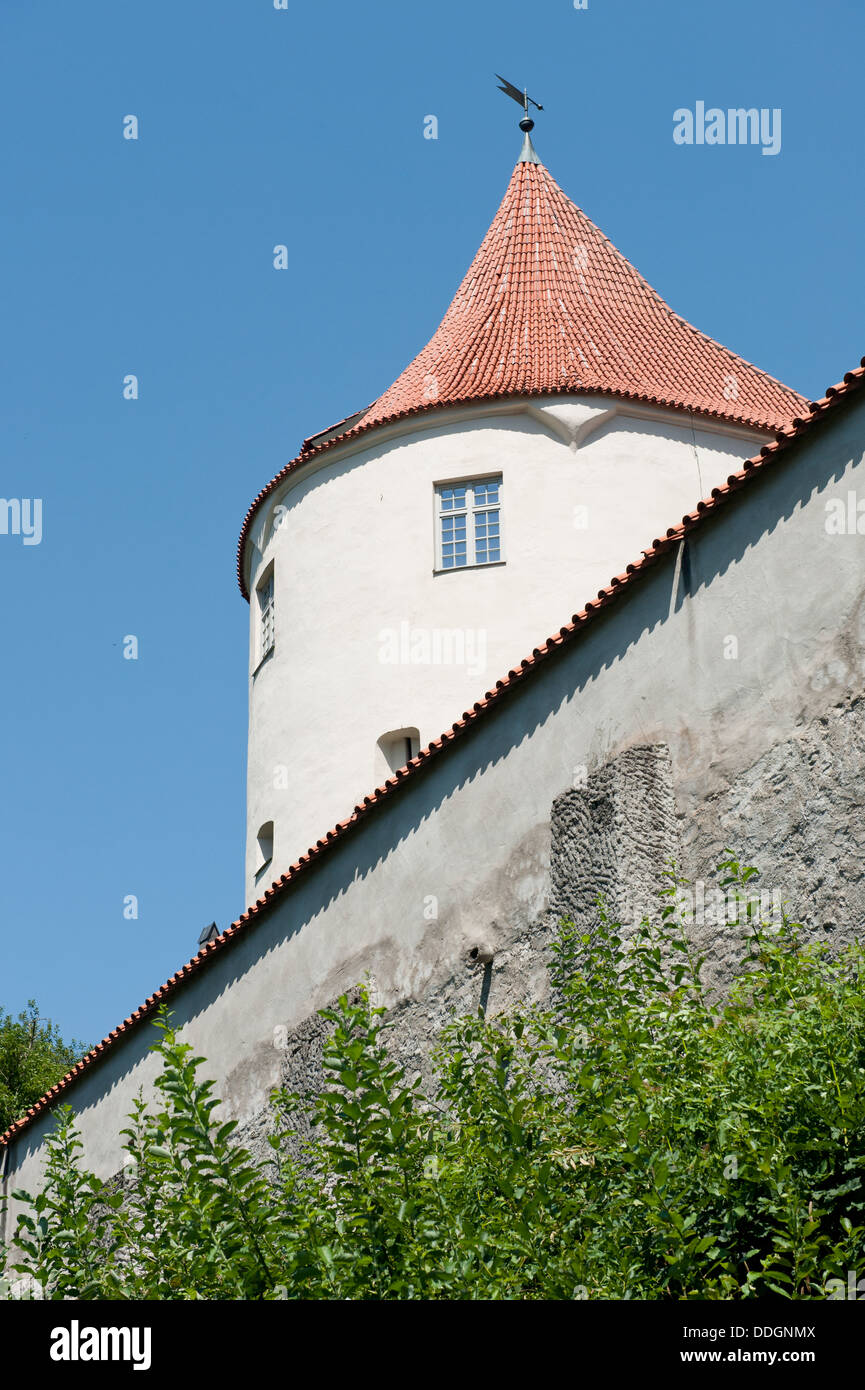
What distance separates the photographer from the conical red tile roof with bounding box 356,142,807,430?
23562mm

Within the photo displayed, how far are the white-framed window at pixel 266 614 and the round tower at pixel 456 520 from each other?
0.22 feet

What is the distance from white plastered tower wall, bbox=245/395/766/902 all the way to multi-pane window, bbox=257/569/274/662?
22.8 inches

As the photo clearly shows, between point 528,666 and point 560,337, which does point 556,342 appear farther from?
point 528,666

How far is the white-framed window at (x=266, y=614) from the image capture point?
24.9 m

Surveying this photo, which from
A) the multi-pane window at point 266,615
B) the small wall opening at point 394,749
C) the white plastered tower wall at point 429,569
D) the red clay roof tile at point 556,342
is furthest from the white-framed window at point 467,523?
the multi-pane window at point 266,615

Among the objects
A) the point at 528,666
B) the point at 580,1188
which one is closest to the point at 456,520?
the point at 528,666

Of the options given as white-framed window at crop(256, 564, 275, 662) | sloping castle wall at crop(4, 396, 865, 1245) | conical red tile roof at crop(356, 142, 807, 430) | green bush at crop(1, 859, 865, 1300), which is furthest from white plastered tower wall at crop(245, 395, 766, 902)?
green bush at crop(1, 859, 865, 1300)

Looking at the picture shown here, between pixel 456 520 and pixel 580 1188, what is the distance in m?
15.1

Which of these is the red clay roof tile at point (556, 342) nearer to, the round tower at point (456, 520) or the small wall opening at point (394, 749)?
the round tower at point (456, 520)

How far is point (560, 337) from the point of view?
24438mm

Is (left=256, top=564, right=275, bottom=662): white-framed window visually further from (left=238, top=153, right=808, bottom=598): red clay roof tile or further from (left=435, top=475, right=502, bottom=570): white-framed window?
(left=435, top=475, right=502, bottom=570): white-framed window
